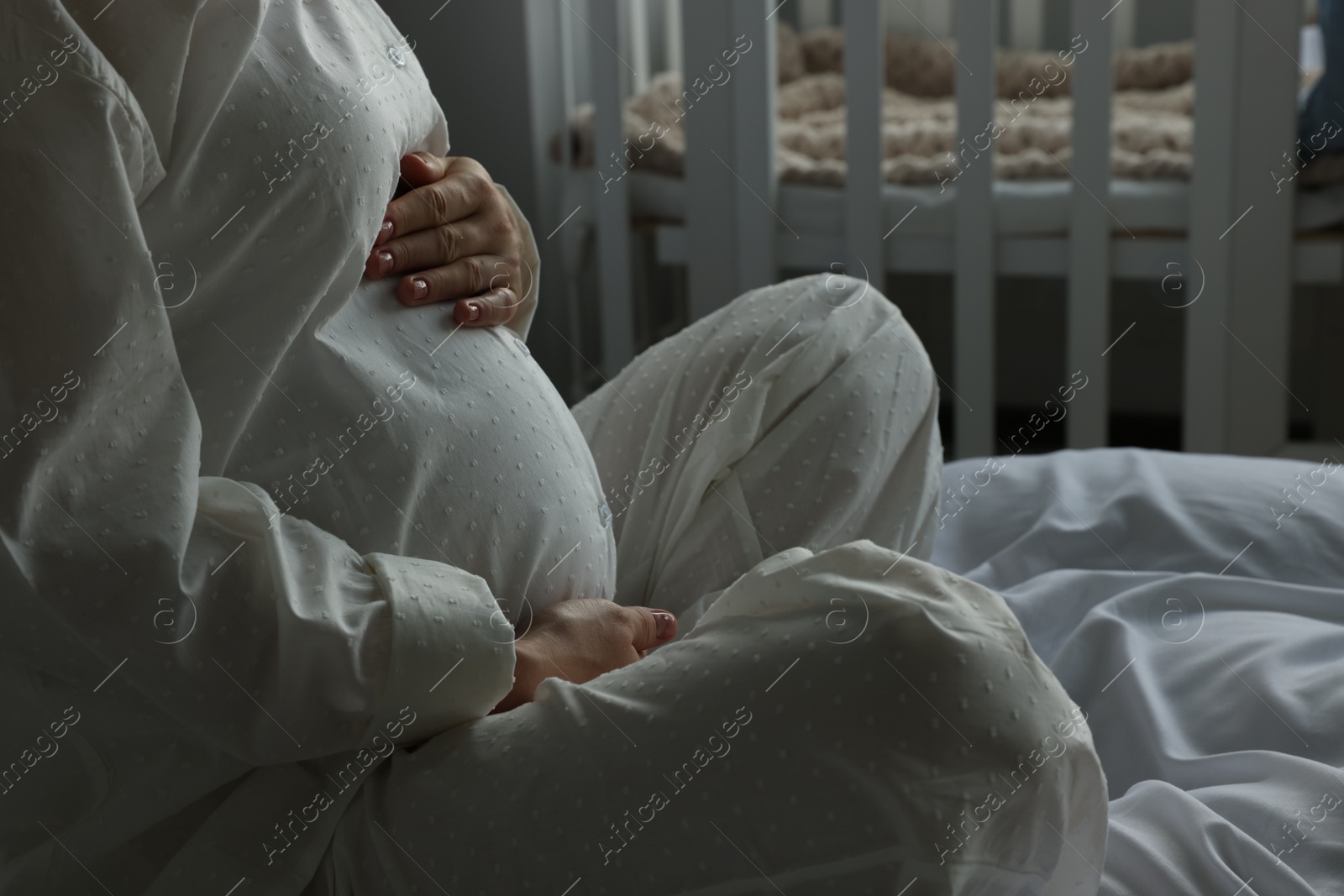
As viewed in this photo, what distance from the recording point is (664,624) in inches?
25.9

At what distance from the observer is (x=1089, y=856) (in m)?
0.50

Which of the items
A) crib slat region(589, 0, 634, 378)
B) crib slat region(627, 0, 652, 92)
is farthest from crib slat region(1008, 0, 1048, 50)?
crib slat region(589, 0, 634, 378)

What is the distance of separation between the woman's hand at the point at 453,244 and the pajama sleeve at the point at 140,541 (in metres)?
0.18

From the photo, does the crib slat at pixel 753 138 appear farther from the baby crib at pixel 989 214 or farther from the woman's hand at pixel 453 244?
the woman's hand at pixel 453 244

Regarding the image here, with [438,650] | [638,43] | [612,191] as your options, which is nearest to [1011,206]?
[612,191]

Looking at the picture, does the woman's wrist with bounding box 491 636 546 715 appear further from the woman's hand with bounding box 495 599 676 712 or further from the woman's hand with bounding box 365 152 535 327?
the woman's hand with bounding box 365 152 535 327

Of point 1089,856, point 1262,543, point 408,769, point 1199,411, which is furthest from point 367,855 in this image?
point 1199,411

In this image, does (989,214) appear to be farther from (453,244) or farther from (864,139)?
(453,244)

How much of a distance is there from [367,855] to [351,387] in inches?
8.2

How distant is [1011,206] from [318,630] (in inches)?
55.5

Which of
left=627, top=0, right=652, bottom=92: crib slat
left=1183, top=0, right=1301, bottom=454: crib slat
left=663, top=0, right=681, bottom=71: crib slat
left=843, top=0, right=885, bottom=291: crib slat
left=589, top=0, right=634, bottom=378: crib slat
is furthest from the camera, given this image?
left=663, top=0, right=681, bottom=71: crib slat

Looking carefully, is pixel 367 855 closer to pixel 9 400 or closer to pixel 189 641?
pixel 189 641

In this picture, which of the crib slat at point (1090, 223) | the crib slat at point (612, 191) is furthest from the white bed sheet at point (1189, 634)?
the crib slat at point (612, 191)

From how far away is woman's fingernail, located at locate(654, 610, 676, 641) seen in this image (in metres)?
0.65
